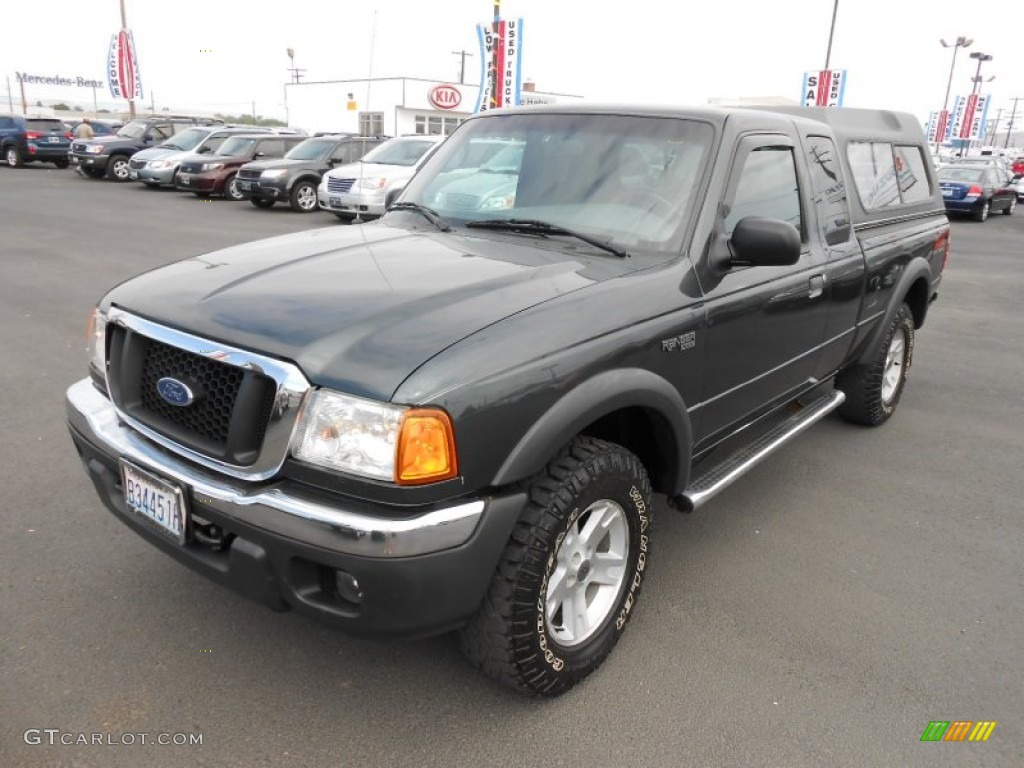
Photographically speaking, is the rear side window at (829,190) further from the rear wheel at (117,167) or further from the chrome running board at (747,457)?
the rear wheel at (117,167)

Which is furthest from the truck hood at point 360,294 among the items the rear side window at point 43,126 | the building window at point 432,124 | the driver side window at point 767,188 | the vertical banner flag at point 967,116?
the vertical banner flag at point 967,116

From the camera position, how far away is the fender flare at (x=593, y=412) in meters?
2.24

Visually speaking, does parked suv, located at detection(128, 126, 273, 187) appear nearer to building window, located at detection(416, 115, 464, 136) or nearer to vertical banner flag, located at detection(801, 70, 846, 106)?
vertical banner flag, located at detection(801, 70, 846, 106)

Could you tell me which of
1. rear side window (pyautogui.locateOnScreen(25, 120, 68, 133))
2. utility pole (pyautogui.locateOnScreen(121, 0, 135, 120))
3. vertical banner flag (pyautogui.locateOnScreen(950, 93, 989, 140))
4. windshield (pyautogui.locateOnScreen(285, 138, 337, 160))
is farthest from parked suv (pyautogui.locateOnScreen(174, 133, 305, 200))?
vertical banner flag (pyautogui.locateOnScreen(950, 93, 989, 140))

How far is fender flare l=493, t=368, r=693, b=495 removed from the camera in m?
2.24

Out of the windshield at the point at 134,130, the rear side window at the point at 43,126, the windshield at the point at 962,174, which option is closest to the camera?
the windshield at the point at 962,174

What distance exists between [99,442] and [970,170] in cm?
2480

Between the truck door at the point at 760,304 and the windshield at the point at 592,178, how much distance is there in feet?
0.63

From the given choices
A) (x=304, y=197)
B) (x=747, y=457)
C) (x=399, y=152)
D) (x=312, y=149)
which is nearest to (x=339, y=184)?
(x=399, y=152)

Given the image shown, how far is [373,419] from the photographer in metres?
2.07

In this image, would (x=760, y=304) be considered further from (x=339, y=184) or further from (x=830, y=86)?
(x=830, y=86)

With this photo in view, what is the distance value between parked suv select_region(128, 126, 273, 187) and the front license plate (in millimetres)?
19473

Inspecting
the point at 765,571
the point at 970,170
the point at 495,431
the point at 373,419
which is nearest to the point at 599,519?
the point at 495,431

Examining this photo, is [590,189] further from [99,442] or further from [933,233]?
[933,233]
